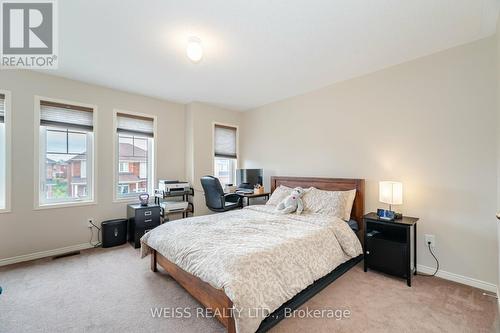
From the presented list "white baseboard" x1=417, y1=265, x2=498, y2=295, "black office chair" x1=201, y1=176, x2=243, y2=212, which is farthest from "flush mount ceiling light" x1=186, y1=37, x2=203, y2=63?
"white baseboard" x1=417, y1=265, x2=498, y2=295

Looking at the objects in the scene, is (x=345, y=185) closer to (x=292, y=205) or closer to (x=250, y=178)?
(x=292, y=205)

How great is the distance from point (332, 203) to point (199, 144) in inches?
110

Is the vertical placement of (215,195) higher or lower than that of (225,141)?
lower

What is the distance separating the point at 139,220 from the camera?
11.7ft

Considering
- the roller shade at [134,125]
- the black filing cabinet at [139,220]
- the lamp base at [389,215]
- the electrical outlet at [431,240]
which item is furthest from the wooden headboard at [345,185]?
the roller shade at [134,125]

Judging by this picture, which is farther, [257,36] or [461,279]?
[461,279]

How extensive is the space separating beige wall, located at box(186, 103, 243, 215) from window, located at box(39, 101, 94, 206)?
1639 millimetres

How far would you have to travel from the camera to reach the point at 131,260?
299cm

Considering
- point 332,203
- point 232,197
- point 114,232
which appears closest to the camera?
point 332,203

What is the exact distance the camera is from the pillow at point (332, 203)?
116 inches

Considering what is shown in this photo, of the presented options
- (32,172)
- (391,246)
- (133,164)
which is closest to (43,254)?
(32,172)

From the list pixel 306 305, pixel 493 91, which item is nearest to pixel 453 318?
pixel 306 305

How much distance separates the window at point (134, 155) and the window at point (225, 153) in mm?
1328

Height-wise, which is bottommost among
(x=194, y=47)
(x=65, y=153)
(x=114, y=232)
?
(x=114, y=232)
